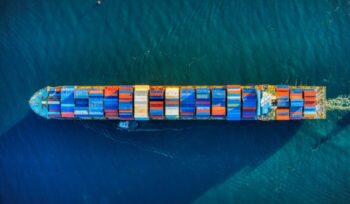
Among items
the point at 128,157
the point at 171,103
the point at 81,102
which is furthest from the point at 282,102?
the point at 81,102

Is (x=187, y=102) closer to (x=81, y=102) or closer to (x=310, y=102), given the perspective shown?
(x=81, y=102)

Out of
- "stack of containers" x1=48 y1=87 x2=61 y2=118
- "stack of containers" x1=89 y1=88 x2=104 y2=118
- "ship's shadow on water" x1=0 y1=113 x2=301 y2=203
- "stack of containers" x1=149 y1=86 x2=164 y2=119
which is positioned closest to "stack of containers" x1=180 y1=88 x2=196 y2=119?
"stack of containers" x1=149 y1=86 x2=164 y2=119

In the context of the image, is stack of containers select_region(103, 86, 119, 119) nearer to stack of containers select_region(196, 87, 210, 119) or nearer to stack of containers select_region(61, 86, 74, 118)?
stack of containers select_region(61, 86, 74, 118)

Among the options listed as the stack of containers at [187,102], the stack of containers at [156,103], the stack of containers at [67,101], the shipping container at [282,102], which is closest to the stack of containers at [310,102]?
the shipping container at [282,102]

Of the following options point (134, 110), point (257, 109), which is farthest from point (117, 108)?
point (257, 109)

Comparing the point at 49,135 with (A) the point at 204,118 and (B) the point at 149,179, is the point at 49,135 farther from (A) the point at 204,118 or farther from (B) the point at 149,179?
(A) the point at 204,118

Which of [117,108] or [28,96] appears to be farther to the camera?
[28,96]

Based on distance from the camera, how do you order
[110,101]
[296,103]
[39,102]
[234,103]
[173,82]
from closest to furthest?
[296,103], [234,103], [110,101], [39,102], [173,82]
